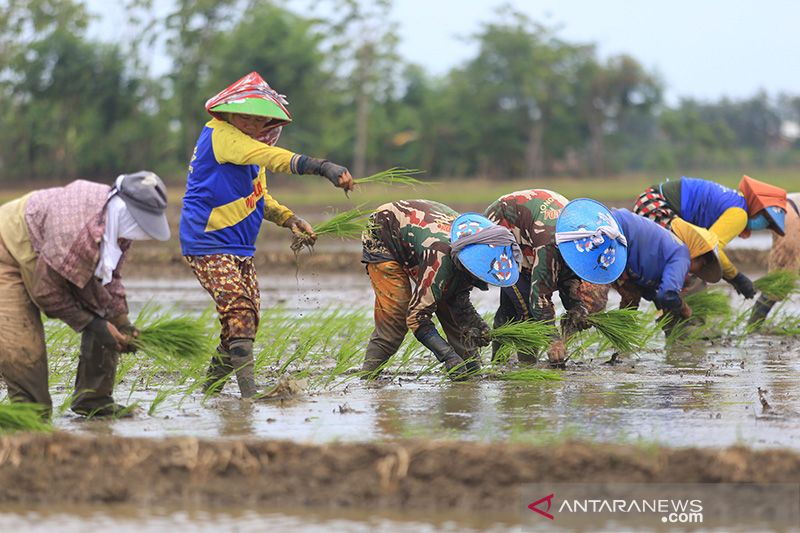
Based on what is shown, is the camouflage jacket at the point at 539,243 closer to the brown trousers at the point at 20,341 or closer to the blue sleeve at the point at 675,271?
the blue sleeve at the point at 675,271

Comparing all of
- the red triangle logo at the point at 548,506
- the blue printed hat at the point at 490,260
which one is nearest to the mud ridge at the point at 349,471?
the red triangle logo at the point at 548,506

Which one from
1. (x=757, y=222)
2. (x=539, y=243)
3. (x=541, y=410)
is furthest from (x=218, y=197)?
(x=757, y=222)

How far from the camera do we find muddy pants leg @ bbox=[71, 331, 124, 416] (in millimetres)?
5348

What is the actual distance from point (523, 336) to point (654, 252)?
41.9 inches

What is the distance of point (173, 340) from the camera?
552 cm

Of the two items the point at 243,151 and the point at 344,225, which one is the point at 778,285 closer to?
the point at 344,225

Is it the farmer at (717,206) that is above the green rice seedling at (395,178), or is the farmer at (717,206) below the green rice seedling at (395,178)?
below

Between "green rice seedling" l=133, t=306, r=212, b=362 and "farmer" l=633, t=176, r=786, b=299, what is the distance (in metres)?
3.93

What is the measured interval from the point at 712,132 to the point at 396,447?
2109 inches

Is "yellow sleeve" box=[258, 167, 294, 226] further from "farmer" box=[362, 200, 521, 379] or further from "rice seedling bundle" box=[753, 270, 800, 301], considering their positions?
"rice seedling bundle" box=[753, 270, 800, 301]

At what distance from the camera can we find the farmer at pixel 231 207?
580 cm

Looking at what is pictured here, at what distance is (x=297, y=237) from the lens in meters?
6.33

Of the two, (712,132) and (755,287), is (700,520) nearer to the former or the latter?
(755,287)

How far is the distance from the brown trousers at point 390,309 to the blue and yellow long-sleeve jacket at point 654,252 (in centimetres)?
124
